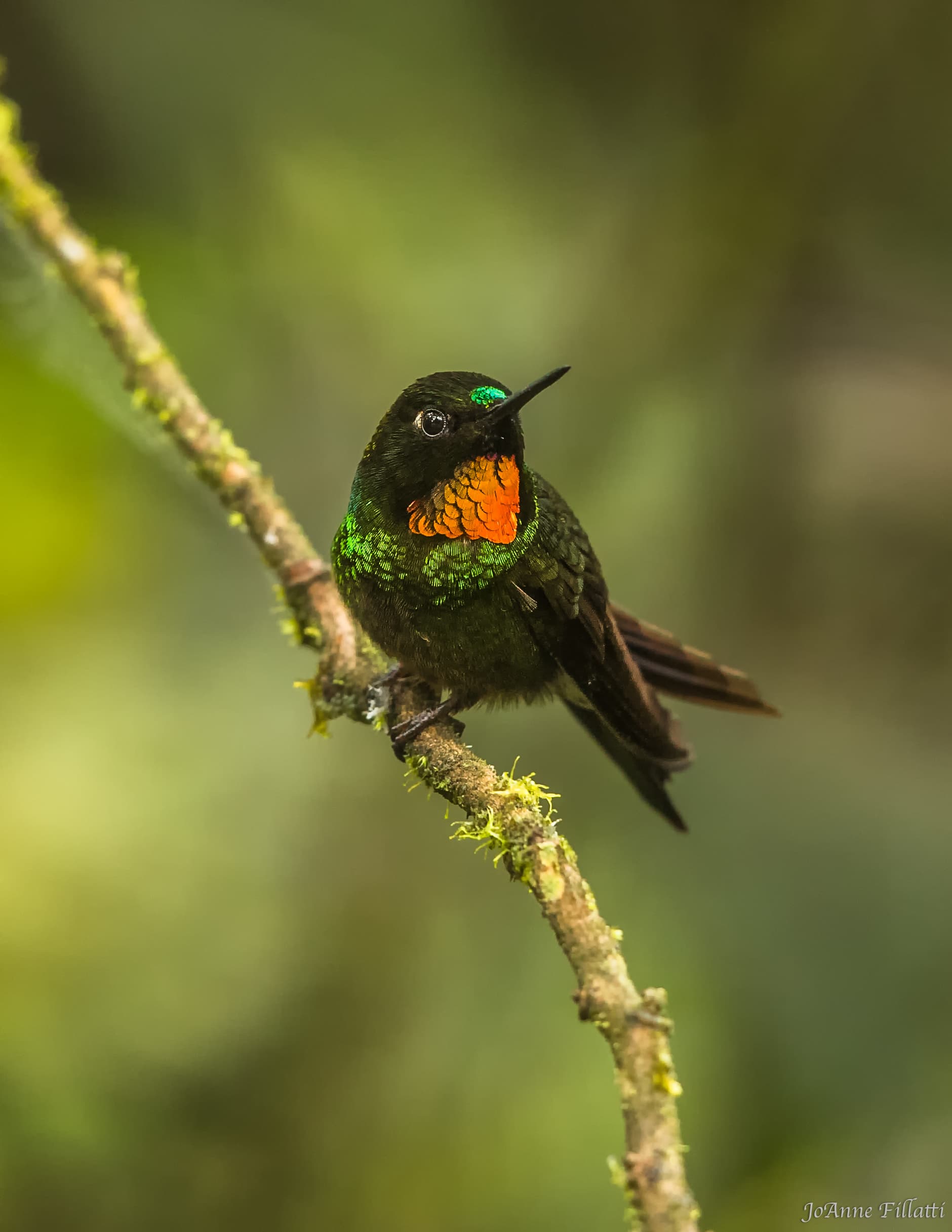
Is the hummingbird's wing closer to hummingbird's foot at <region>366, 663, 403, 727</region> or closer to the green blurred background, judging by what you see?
hummingbird's foot at <region>366, 663, 403, 727</region>

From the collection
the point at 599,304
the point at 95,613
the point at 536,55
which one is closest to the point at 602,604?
the point at 95,613

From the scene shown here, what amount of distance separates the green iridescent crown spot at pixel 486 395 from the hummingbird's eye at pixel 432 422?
59 mm

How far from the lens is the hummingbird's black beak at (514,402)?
4.96ft

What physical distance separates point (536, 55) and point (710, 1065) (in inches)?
143

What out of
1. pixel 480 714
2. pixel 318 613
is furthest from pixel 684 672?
pixel 480 714

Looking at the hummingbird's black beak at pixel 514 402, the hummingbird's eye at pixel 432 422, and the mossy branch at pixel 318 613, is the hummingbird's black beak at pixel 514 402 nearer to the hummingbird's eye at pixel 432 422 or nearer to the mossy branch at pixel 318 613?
the hummingbird's eye at pixel 432 422

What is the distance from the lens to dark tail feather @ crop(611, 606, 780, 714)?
2176mm

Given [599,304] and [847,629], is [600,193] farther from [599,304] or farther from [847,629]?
[847,629]

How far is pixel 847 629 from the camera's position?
4.44 metres

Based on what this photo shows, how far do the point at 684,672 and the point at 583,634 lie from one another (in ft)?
1.15

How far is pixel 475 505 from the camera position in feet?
5.95
